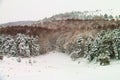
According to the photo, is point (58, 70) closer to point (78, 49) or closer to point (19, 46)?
point (78, 49)

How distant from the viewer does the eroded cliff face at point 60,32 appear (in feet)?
66.2

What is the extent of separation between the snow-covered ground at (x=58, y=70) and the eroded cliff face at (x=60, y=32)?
1.89 metres

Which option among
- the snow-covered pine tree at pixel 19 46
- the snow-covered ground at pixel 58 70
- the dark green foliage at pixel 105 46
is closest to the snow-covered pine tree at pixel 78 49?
the snow-covered ground at pixel 58 70

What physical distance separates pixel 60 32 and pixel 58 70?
6.07 m

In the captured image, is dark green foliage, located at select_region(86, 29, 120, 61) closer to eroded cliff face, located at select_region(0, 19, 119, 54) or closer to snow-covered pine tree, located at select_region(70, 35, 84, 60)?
snow-covered pine tree, located at select_region(70, 35, 84, 60)

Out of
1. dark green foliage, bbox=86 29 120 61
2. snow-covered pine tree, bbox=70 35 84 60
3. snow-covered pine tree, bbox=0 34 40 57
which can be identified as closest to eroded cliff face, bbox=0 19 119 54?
snow-covered pine tree, bbox=70 35 84 60

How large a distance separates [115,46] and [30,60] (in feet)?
14.8

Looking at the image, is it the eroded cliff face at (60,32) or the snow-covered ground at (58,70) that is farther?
the eroded cliff face at (60,32)

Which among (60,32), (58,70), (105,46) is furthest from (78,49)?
(58,70)

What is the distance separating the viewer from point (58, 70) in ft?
52.7

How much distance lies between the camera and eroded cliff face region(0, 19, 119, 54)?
20188 mm

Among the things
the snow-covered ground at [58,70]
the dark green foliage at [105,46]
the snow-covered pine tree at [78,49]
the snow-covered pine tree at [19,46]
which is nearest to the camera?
the snow-covered ground at [58,70]

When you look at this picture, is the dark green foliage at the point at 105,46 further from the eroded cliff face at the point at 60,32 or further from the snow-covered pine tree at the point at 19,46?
the snow-covered pine tree at the point at 19,46

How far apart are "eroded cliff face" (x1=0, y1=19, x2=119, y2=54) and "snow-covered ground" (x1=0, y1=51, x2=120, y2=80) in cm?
189
